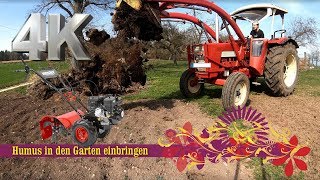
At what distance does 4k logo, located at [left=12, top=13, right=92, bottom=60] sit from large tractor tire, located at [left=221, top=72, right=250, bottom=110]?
497 cm

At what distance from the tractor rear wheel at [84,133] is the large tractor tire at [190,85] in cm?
668

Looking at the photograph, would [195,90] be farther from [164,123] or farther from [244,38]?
[164,123]

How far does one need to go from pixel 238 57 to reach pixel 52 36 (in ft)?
20.9

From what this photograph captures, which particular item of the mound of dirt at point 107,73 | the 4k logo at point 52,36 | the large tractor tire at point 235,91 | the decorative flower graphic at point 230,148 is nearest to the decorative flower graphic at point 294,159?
the decorative flower graphic at point 230,148

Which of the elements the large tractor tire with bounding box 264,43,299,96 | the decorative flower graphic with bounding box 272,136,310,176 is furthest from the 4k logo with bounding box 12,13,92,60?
the large tractor tire with bounding box 264,43,299,96

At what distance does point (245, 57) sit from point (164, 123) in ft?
10.5

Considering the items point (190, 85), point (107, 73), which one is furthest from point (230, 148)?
point (107, 73)

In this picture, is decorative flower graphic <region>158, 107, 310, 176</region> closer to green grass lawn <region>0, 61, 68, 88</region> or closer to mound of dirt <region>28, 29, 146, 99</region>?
green grass lawn <region>0, 61, 68, 88</region>

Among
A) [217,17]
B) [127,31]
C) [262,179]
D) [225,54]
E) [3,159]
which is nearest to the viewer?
[262,179]

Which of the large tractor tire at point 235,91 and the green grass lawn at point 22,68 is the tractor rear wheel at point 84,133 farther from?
the large tractor tire at point 235,91

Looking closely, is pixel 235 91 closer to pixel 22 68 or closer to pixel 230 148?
pixel 230 148

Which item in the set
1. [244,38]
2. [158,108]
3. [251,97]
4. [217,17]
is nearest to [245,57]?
[244,38]

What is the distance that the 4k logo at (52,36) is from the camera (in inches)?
103

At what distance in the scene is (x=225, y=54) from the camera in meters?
8.41
